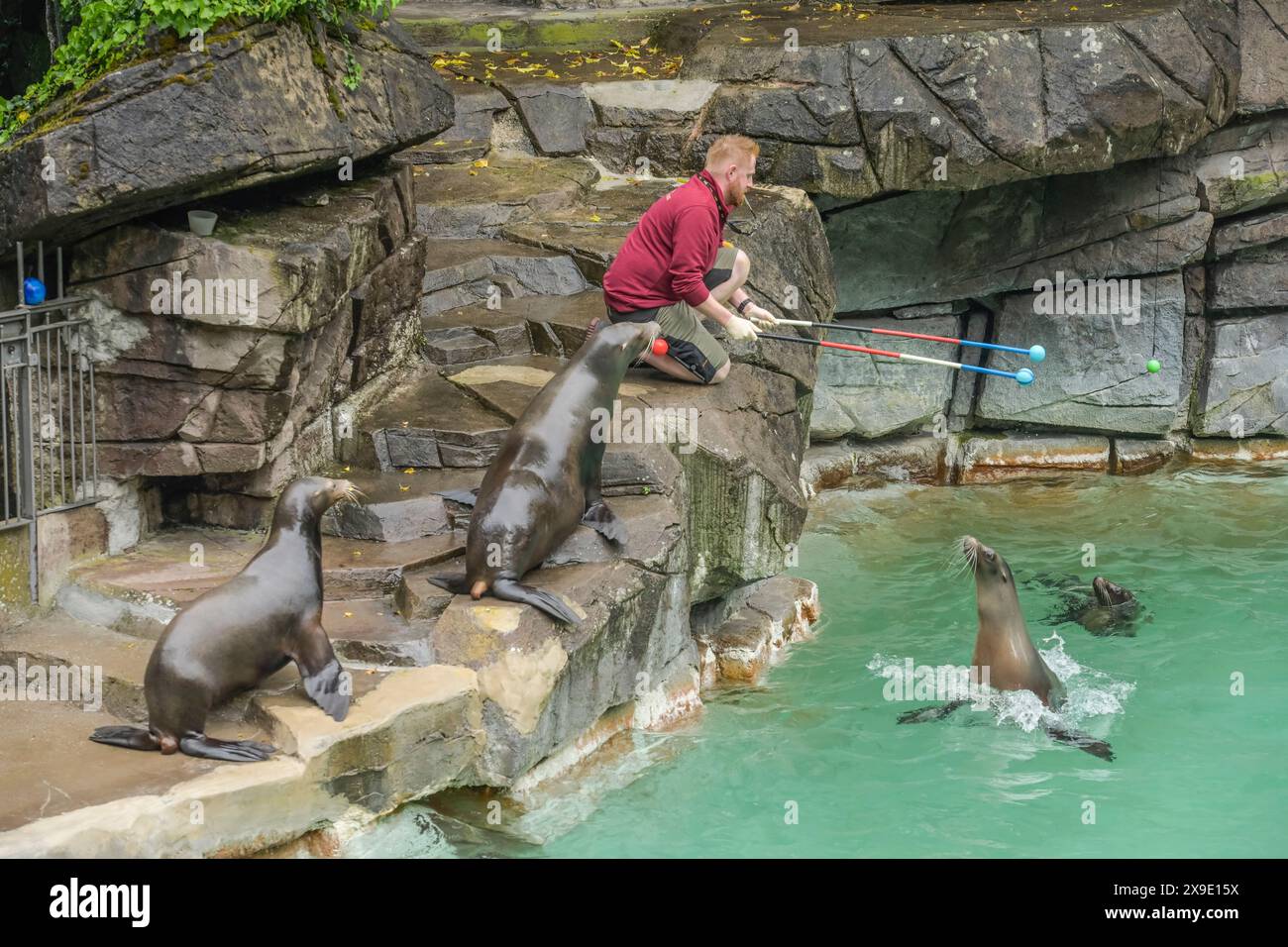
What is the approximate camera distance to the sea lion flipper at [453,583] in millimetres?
6328

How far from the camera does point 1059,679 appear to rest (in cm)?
784

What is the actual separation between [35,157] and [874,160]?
590cm

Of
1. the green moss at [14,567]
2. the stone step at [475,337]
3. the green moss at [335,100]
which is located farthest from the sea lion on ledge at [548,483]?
the green moss at [14,567]

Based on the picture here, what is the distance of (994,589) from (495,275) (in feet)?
12.1

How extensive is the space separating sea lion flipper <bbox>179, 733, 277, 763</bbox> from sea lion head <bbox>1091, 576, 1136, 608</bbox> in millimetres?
5215

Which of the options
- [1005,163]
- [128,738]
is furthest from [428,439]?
[1005,163]

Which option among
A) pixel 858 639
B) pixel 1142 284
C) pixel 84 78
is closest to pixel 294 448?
pixel 84 78

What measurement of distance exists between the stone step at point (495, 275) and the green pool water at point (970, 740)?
248cm

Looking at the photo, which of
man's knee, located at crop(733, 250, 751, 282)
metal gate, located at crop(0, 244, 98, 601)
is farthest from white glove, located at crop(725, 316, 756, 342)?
metal gate, located at crop(0, 244, 98, 601)

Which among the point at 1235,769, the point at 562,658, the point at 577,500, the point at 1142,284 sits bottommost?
the point at 1235,769

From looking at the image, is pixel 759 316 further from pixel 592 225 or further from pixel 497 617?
pixel 497 617

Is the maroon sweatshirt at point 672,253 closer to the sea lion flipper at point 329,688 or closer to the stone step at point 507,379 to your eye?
the stone step at point 507,379

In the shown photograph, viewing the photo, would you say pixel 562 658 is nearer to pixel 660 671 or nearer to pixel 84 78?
pixel 660 671

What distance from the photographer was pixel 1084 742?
7180 millimetres
